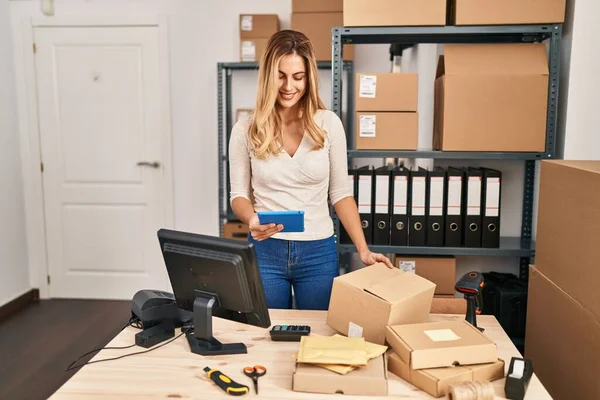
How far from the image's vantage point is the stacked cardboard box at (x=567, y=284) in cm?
135

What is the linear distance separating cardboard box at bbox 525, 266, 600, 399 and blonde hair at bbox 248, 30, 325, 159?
0.86 metres

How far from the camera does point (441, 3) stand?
2342 mm

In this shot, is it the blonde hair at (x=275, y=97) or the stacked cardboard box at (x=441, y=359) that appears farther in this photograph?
the blonde hair at (x=275, y=97)

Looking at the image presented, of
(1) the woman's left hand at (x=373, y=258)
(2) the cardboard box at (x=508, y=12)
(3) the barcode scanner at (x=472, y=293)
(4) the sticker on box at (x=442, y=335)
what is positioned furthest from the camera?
(2) the cardboard box at (x=508, y=12)

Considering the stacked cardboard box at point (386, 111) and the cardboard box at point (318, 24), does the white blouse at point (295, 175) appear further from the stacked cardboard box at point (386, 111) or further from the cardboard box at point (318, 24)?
the cardboard box at point (318, 24)

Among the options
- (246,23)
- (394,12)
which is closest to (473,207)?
(394,12)

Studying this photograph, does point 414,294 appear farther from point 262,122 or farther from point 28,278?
point 28,278

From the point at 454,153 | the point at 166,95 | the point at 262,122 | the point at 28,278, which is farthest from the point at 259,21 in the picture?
the point at 28,278

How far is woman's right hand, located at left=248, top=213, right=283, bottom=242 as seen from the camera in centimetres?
151

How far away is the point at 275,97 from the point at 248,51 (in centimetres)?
188

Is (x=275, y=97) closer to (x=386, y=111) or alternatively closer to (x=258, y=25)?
(x=386, y=111)

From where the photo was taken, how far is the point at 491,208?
246 cm

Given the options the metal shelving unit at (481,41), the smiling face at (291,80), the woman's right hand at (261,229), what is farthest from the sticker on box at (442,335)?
the metal shelving unit at (481,41)

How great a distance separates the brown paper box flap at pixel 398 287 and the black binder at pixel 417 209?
3.39 feet
